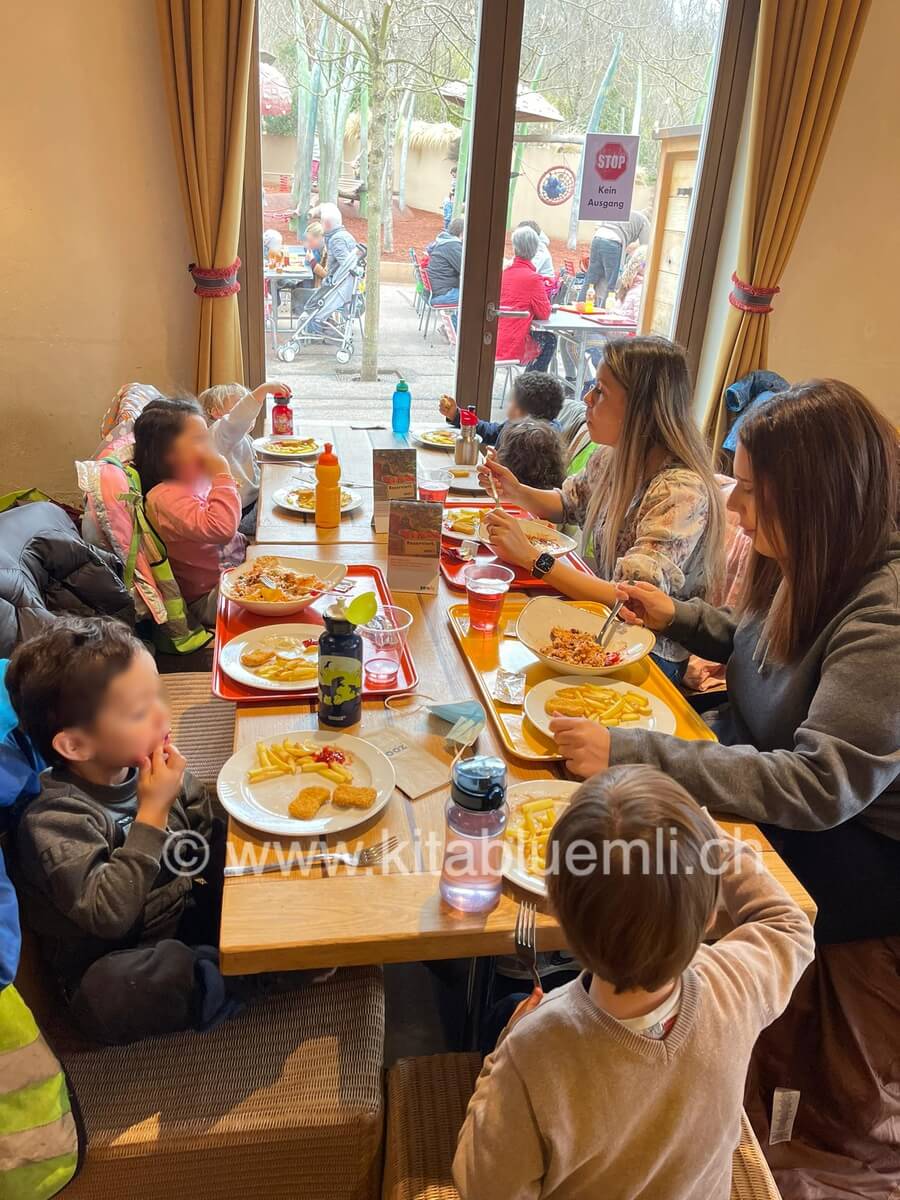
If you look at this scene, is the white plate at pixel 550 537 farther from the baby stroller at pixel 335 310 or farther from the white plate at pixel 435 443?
the baby stroller at pixel 335 310

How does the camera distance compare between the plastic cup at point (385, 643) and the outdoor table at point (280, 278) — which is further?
the outdoor table at point (280, 278)

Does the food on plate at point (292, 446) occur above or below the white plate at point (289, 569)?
above

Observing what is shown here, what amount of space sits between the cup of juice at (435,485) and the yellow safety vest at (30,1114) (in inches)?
63.2

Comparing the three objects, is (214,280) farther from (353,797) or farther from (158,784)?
(353,797)

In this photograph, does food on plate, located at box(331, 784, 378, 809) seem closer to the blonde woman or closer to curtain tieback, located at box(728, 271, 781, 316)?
the blonde woman

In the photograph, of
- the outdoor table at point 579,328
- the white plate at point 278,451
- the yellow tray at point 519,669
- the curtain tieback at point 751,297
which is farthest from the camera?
the outdoor table at point 579,328

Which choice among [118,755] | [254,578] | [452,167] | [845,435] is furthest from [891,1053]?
[452,167]

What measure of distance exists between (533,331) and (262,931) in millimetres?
3305

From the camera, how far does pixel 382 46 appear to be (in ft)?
11.1

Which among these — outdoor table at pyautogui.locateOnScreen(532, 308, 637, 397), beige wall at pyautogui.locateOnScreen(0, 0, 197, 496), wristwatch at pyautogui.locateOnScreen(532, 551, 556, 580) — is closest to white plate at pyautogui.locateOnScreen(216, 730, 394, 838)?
wristwatch at pyautogui.locateOnScreen(532, 551, 556, 580)

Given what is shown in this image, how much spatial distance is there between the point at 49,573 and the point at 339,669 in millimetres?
944

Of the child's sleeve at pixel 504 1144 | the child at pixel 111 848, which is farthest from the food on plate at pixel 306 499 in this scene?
the child's sleeve at pixel 504 1144

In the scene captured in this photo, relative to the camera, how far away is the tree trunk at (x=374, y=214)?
3443 millimetres

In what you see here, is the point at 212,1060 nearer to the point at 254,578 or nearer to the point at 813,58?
the point at 254,578
